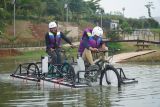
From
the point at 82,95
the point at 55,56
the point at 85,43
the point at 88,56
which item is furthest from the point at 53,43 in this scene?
the point at 82,95

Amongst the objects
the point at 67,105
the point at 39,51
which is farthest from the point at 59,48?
the point at 39,51

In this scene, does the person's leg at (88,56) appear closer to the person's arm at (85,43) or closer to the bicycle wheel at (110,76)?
the person's arm at (85,43)

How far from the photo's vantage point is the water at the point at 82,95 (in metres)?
12.5

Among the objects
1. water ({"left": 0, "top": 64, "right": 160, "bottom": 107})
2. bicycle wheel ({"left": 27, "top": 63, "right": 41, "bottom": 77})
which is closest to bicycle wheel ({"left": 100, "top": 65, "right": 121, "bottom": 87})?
water ({"left": 0, "top": 64, "right": 160, "bottom": 107})

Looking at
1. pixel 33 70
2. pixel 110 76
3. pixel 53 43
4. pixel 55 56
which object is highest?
pixel 53 43

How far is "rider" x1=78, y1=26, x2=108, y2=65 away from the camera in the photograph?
16703 millimetres

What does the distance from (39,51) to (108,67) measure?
1443 inches

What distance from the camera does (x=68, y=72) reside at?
17.0 m

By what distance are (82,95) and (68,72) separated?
291 cm

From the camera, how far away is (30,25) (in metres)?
70.6

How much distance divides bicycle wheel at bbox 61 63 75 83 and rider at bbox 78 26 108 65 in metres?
0.58

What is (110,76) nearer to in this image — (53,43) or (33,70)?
(53,43)

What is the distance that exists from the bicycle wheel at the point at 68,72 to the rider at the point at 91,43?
584 millimetres

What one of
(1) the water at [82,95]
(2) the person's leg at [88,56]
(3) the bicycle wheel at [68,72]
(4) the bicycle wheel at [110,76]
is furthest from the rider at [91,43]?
(1) the water at [82,95]
